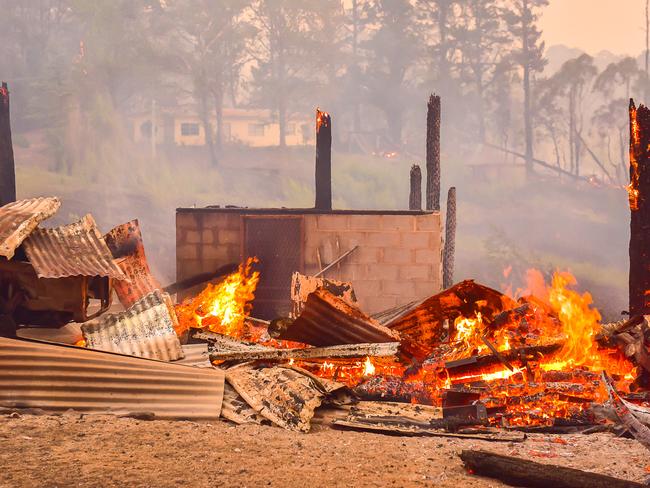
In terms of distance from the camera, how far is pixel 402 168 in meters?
58.7

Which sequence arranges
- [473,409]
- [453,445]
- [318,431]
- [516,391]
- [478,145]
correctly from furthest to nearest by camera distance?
[478,145] → [516,391] → [473,409] → [318,431] → [453,445]

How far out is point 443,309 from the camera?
35.9 ft

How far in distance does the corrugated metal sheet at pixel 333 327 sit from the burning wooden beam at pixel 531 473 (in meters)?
3.72

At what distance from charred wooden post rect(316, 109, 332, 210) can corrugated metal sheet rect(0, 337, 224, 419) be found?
10731mm

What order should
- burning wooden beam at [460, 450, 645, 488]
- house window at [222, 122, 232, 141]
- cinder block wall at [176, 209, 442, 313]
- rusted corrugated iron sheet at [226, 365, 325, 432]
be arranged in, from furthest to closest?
1. house window at [222, 122, 232, 141]
2. cinder block wall at [176, 209, 442, 313]
3. rusted corrugated iron sheet at [226, 365, 325, 432]
4. burning wooden beam at [460, 450, 645, 488]

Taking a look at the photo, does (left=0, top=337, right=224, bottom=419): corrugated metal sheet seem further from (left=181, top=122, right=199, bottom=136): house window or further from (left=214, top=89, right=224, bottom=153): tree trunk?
(left=181, top=122, right=199, bottom=136): house window

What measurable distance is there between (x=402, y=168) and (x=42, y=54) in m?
28.1

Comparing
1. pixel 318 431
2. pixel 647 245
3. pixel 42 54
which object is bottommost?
pixel 318 431

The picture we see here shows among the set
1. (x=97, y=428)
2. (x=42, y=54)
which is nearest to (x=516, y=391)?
(x=97, y=428)

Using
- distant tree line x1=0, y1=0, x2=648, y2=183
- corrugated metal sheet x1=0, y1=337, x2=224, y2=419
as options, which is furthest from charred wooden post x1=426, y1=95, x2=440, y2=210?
distant tree line x1=0, y1=0, x2=648, y2=183

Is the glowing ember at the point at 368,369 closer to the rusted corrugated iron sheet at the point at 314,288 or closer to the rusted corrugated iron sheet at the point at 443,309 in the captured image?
the rusted corrugated iron sheet at the point at 443,309

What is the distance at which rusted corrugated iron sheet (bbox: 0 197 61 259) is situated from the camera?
389 inches

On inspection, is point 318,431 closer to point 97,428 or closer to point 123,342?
point 97,428

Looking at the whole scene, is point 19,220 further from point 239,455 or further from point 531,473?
point 531,473
